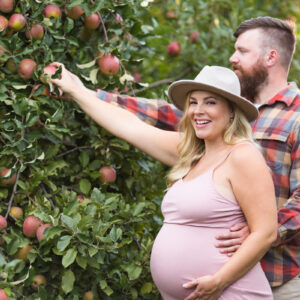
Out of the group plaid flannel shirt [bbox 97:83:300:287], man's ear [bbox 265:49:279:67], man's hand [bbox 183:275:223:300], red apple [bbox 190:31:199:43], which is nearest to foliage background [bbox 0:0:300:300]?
man's hand [bbox 183:275:223:300]

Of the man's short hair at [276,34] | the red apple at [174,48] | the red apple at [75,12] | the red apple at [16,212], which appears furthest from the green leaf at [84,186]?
the red apple at [174,48]

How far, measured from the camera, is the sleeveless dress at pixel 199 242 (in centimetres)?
200

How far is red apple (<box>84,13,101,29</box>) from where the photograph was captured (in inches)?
107

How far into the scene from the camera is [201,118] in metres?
2.16

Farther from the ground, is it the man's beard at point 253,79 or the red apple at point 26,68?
the man's beard at point 253,79

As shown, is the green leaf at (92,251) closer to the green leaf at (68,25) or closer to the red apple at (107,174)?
the red apple at (107,174)

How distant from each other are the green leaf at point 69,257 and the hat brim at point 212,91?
0.75m

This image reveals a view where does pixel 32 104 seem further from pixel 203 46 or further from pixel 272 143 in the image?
pixel 203 46

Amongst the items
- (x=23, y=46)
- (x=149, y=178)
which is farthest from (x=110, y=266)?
(x=23, y=46)

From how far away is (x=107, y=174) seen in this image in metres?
2.72

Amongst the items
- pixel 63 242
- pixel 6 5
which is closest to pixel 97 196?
pixel 63 242

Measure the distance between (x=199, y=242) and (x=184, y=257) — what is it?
0.07 meters

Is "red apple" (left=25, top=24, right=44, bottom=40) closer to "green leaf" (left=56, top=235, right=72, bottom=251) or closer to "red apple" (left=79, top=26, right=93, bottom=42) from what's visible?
"red apple" (left=79, top=26, right=93, bottom=42)

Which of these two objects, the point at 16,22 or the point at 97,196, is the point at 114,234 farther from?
the point at 16,22
